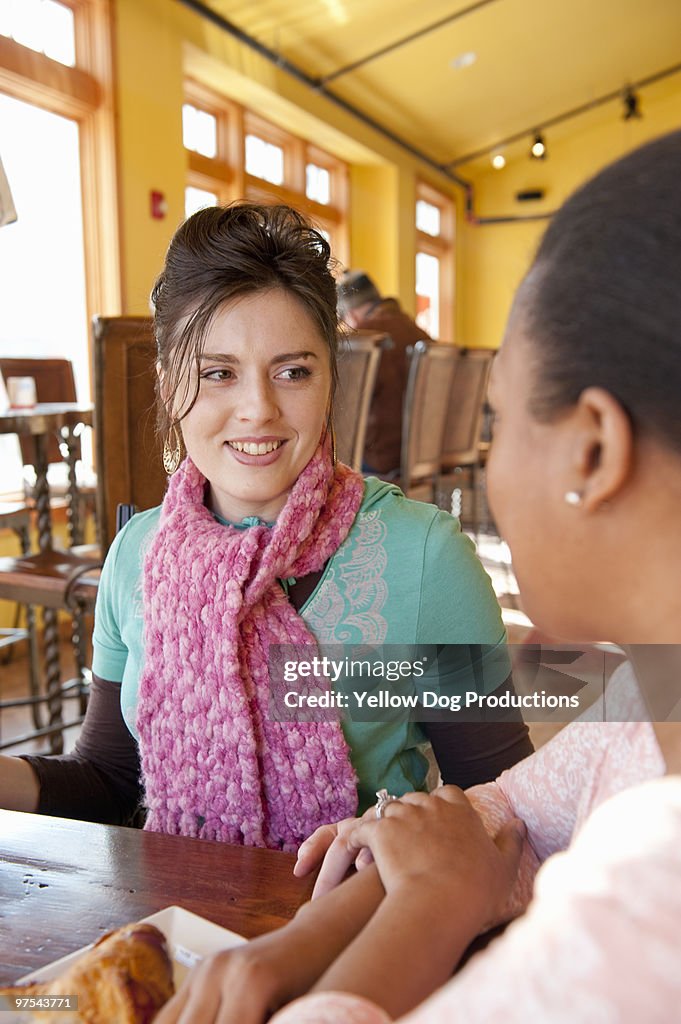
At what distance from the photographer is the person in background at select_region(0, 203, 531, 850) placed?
103 cm

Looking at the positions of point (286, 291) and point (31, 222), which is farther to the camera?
point (31, 222)

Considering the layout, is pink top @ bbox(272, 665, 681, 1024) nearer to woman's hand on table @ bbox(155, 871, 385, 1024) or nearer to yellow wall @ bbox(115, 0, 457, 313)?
woman's hand on table @ bbox(155, 871, 385, 1024)

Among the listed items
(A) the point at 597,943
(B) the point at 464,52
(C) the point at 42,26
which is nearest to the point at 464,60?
(B) the point at 464,52

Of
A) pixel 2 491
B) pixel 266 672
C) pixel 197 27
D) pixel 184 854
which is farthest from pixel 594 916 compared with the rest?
pixel 197 27

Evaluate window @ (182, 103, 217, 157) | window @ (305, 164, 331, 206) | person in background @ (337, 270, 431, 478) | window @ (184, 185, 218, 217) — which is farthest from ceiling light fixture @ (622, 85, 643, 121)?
person in background @ (337, 270, 431, 478)

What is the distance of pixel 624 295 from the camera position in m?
0.45

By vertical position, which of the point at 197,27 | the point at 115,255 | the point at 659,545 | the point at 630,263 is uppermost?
the point at 197,27

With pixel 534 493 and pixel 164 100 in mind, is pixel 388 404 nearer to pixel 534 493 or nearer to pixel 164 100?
pixel 164 100

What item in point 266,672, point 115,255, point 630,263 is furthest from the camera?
point 115,255

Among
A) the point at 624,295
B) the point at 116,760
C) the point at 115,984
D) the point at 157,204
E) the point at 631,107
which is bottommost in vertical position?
the point at 116,760

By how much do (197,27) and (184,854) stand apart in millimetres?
4982

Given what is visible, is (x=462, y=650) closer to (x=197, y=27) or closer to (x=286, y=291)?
(x=286, y=291)

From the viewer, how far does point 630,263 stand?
1.46 ft

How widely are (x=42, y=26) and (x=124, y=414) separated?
299 cm
